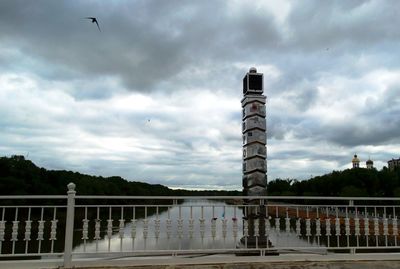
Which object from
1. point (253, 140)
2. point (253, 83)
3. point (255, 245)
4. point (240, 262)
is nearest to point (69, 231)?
point (240, 262)

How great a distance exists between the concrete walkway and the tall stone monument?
1083 millimetres

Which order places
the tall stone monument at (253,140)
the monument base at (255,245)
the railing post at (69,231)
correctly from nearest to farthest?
the railing post at (69,231)
the monument base at (255,245)
the tall stone monument at (253,140)

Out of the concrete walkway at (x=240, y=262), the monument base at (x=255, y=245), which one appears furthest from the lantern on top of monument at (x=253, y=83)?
the concrete walkway at (x=240, y=262)

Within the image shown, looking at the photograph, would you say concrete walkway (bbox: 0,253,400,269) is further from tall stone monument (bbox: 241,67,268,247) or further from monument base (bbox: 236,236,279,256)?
tall stone monument (bbox: 241,67,268,247)

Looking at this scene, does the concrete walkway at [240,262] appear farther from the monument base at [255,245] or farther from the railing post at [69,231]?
the monument base at [255,245]

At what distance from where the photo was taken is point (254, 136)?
634cm

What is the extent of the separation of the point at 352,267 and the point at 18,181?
35.4m

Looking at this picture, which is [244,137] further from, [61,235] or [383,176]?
[383,176]

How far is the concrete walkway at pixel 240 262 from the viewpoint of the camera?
4.51 meters

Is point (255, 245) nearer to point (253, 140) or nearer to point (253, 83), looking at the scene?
point (253, 140)

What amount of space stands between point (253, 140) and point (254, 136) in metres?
0.07

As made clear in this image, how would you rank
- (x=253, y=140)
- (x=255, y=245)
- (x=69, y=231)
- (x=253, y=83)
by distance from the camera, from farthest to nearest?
(x=253, y=83)
(x=253, y=140)
(x=255, y=245)
(x=69, y=231)

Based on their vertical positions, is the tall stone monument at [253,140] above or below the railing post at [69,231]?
above

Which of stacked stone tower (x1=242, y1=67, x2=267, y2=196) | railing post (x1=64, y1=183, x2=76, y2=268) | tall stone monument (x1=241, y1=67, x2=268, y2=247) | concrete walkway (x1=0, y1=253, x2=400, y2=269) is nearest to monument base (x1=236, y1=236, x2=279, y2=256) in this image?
tall stone monument (x1=241, y1=67, x2=268, y2=247)
